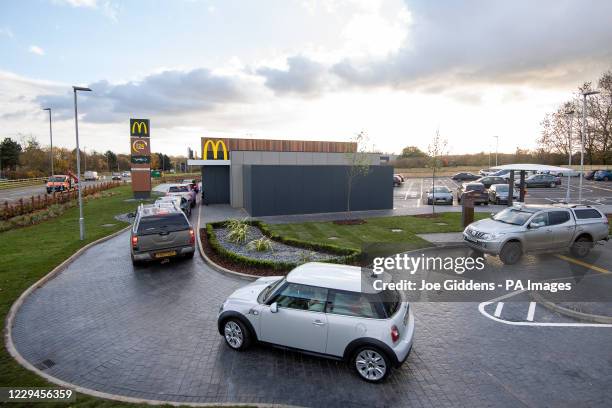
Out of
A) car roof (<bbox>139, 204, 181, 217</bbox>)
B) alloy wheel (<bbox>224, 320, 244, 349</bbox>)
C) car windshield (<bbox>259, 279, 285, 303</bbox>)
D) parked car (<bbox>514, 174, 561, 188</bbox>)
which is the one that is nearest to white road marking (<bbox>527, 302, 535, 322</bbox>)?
car windshield (<bbox>259, 279, 285, 303</bbox>)

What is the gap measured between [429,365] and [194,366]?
4013mm

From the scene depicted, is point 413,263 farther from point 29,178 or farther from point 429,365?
point 29,178

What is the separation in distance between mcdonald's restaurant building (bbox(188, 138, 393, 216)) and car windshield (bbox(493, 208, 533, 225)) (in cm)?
1045

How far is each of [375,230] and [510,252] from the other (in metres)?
6.69

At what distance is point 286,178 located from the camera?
23.1m

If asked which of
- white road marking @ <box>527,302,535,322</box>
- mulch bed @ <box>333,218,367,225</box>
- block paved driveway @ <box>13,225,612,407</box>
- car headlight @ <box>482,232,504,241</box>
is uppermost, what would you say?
car headlight @ <box>482,232,504,241</box>

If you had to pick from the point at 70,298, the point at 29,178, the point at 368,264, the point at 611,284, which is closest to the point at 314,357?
the point at 368,264

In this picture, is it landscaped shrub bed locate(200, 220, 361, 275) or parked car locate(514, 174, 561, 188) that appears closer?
landscaped shrub bed locate(200, 220, 361, 275)

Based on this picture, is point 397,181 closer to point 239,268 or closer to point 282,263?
point 282,263

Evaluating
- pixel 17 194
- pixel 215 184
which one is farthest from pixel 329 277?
pixel 17 194

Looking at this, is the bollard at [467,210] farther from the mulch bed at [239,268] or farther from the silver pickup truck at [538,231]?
the mulch bed at [239,268]

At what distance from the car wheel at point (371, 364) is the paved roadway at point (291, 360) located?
166mm

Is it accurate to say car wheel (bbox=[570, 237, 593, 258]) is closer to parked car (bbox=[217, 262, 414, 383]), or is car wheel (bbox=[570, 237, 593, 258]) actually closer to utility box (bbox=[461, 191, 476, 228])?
utility box (bbox=[461, 191, 476, 228])

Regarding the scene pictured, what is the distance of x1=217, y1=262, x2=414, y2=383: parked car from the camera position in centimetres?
578
